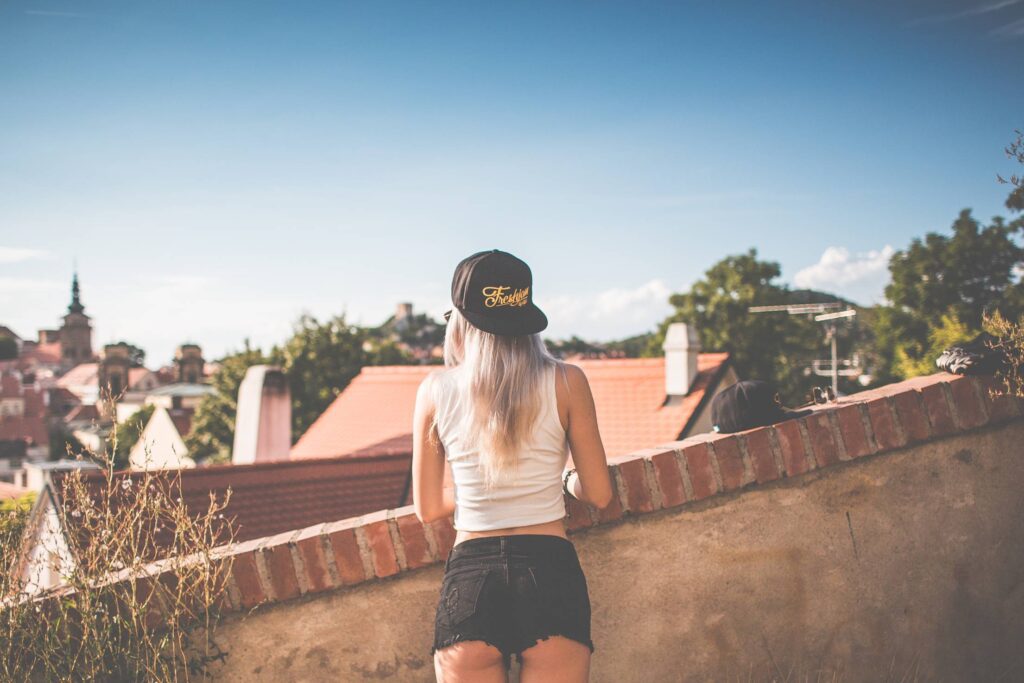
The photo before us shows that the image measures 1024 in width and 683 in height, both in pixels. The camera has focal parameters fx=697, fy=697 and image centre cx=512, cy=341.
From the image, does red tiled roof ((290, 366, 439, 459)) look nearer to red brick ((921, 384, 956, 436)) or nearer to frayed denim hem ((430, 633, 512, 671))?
red brick ((921, 384, 956, 436))

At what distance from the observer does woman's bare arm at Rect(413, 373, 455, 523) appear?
1.78 m

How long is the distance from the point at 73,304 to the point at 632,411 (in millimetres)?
122625

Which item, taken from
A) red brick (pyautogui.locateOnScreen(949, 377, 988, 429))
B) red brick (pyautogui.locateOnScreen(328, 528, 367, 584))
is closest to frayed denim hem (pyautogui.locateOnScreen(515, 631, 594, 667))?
red brick (pyautogui.locateOnScreen(328, 528, 367, 584))

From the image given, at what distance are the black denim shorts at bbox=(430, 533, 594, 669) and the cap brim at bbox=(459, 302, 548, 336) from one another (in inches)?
20.0

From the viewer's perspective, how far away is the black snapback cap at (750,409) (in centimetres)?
229

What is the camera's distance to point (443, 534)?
82.1 inches

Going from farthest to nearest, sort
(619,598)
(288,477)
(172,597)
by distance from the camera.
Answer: (288,477), (619,598), (172,597)

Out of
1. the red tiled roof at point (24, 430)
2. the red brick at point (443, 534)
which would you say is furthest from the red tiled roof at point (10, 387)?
the red brick at point (443, 534)

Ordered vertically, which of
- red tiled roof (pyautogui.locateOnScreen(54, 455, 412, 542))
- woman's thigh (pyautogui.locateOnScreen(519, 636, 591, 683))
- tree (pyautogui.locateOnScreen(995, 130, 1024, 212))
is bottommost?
red tiled roof (pyautogui.locateOnScreen(54, 455, 412, 542))

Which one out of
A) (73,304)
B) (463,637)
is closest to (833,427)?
(463,637)

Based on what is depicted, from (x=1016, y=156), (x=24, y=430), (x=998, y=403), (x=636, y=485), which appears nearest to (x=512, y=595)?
(x=636, y=485)

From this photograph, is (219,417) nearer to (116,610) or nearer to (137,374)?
(116,610)

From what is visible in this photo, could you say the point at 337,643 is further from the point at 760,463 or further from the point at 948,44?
the point at 948,44

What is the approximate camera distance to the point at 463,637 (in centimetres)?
165
